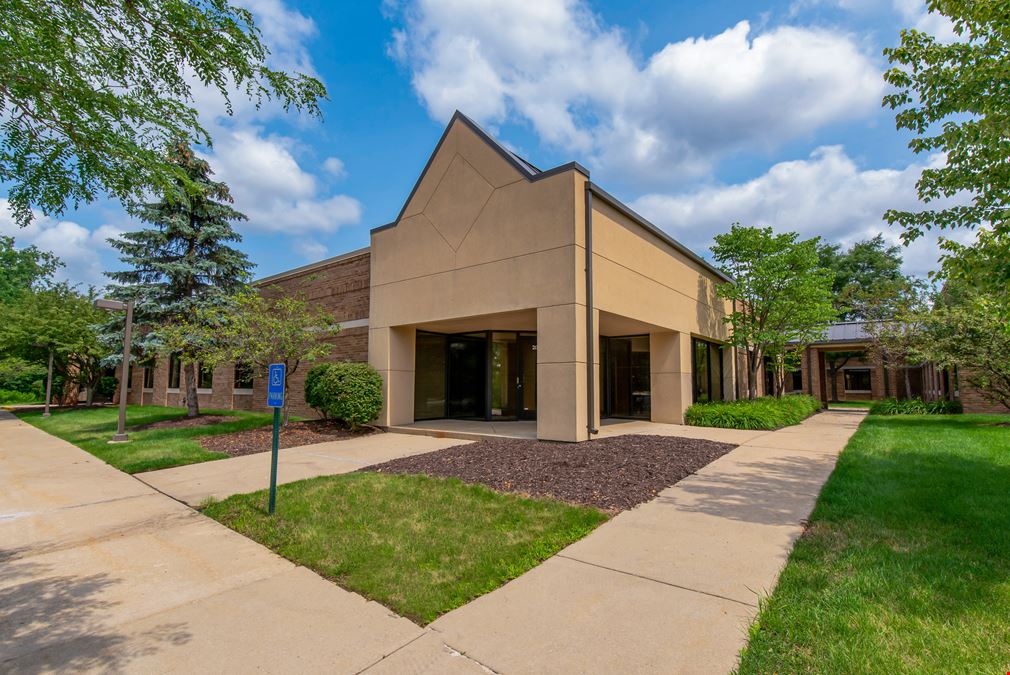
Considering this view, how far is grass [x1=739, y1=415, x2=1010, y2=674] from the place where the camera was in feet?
8.51

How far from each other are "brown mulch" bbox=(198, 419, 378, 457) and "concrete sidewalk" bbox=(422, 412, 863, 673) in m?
7.90

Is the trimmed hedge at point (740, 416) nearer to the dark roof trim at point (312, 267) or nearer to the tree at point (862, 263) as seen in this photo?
the dark roof trim at point (312, 267)

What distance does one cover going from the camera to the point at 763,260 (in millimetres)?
15516

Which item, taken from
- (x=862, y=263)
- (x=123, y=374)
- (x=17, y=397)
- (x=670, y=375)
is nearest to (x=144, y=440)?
(x=123, y=374)

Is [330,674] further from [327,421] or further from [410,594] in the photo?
[327,421]

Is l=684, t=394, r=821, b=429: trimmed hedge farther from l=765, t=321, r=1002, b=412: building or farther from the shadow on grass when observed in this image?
the shadow on grass

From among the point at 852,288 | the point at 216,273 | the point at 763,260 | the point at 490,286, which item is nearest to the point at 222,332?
the point at 216,273

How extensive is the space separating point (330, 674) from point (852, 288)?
38.7 meters

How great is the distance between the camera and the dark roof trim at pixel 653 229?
10.6m

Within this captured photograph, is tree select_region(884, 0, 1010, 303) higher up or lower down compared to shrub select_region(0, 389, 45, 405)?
higher up

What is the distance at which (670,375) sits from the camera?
1402 centimetres

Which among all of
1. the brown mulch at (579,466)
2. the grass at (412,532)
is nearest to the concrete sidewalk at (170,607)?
the grass at (412,532)

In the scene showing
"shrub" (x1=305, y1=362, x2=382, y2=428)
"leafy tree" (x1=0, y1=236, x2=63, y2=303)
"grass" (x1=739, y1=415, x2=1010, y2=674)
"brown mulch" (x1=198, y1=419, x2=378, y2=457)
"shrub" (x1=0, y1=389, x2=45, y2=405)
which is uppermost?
"leafy tree" (x1=0, y1=236, x2=63, y2=303)

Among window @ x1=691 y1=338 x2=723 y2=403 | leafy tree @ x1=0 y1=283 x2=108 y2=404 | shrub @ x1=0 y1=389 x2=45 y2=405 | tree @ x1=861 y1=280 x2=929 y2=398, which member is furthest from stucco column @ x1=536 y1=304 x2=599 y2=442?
shrub @ x1=0 y1=389 x2=45 y2=405
